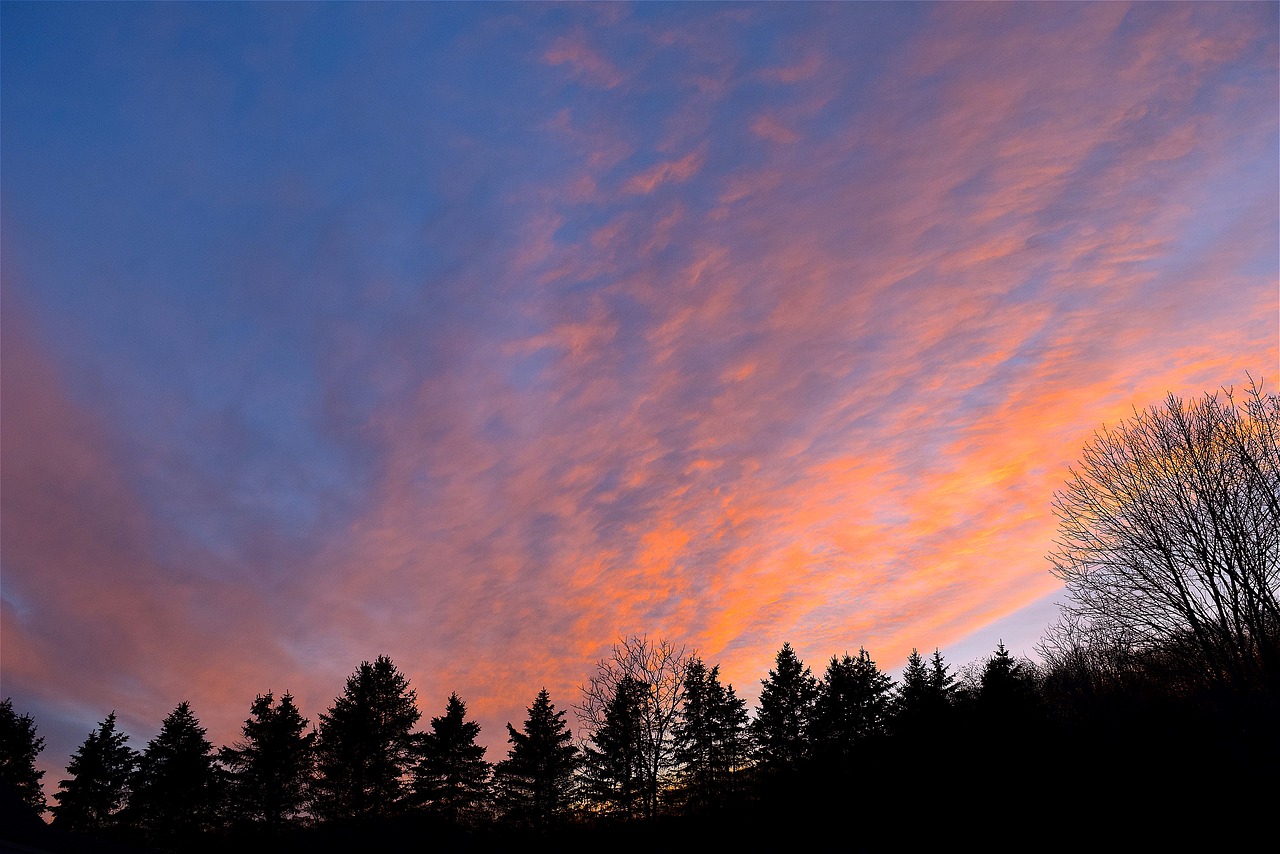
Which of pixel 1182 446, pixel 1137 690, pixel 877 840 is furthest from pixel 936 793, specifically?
pixel 1182 446

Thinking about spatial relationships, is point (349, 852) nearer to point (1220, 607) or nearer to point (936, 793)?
point (936, 793)

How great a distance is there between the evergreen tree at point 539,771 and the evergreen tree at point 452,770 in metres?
1.89

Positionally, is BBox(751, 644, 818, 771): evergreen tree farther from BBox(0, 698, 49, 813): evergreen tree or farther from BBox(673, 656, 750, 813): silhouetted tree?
BBox(0, 698, 49, 813): evergreen tree

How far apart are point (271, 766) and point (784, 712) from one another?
43523 millimetres

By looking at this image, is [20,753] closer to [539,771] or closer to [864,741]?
[539,771]

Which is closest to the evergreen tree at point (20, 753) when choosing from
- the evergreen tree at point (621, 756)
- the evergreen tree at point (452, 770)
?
the evergreen tree at point (452, 770)

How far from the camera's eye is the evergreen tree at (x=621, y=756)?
50.4 meters

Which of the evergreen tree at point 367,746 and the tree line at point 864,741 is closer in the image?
the tree line at point 864,741

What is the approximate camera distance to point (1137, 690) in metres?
37.7

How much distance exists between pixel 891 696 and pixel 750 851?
2795 cm

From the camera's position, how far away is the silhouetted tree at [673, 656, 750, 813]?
51562 millimetres

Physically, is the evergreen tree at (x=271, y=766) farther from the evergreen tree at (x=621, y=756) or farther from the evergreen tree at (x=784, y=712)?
the evergreen tree at (x=784, y=712)

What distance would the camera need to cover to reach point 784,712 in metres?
57.0

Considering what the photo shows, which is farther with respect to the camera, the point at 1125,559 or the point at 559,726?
the point at 559,726
